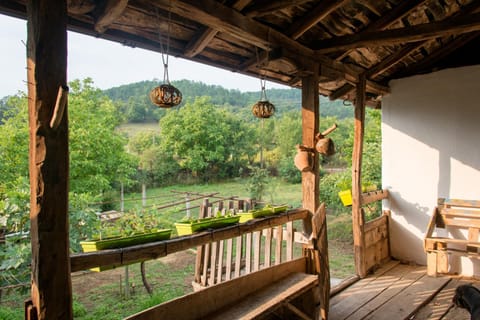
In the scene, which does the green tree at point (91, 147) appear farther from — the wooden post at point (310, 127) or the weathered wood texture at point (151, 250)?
the weathered wood texture at point (151, 250)

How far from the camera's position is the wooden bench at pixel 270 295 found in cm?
180

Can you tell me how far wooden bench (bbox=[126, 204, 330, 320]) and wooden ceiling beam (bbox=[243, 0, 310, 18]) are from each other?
1.37 m

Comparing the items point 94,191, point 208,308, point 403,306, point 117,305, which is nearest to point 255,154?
point 94,191

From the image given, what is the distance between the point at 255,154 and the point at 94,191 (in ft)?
18.9

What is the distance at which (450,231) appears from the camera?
3.96 meters

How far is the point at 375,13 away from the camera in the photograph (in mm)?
2771

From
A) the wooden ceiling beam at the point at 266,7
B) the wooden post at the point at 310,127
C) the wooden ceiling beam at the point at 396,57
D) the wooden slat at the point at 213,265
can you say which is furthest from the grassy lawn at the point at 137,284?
the wooden ceiling beam at the point at 396,57

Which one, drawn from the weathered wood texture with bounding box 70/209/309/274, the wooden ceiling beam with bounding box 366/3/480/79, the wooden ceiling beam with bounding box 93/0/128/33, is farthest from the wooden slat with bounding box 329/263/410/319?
the wooden ceiling beam with bounding box 93/0/128/33

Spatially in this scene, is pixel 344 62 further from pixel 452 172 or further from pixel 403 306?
pixel 403 306

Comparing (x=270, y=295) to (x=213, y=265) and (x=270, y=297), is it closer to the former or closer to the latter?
(x=270, y=297)

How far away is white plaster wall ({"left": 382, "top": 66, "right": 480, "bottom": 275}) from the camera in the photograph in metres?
3.87

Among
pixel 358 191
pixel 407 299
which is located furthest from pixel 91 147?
pixel 407 299

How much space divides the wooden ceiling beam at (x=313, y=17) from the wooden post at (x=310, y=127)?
0.43 m

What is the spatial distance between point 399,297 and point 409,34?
2.36 meters
